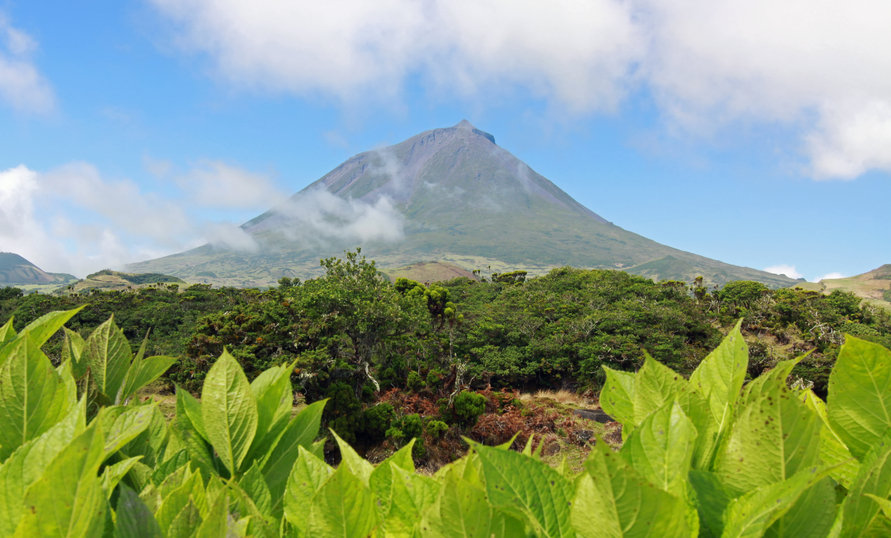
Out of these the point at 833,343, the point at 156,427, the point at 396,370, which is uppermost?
the point at 156,427

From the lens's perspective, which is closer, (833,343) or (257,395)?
(257,395)

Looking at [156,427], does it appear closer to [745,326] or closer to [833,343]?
[833,343]

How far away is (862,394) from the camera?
0.79m

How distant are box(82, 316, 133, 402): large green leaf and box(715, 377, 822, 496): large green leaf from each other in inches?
56.6

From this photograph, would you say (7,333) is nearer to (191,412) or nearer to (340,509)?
(191,412)

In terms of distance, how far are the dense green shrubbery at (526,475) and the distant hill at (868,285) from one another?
7098 cm

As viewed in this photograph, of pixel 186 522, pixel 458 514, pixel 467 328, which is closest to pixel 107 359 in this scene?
pixel 186 522

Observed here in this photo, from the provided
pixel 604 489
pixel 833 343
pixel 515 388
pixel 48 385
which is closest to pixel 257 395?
pixel 48 385

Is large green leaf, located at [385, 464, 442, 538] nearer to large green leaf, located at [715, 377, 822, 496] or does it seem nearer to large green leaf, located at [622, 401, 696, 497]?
large green leaf, located at [622, 401, 696, 497]

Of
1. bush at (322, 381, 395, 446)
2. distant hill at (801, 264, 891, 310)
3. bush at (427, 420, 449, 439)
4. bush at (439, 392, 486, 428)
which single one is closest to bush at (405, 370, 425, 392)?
bush at (439, 392, 486, 428)

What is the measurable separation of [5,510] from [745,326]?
26.8 m

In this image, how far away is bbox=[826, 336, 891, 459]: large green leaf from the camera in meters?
0.78

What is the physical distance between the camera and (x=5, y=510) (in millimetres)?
648

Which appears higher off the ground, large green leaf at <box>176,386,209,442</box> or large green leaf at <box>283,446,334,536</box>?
large green leaf at <box>176,386,209,442</box>
